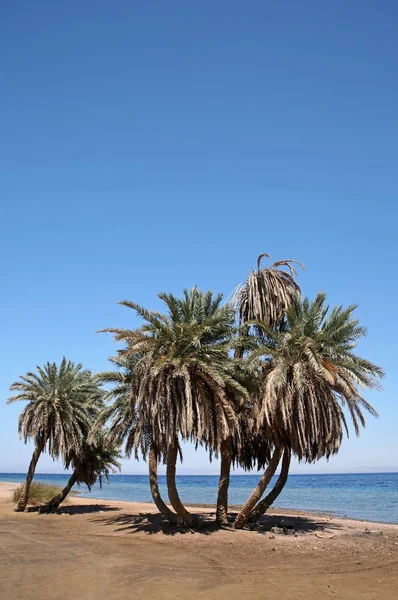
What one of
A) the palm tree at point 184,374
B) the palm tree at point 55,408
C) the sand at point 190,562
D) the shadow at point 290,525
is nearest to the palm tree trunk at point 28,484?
the palm tree at point 55,408

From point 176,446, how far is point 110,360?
6.01 meters

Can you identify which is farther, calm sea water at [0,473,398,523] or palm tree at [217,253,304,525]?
calm sea water at [0,473,398,523]

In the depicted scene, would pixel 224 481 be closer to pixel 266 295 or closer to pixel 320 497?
pixel 266 295

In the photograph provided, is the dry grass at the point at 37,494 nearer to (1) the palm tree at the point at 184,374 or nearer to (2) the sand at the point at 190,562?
(2) the sand at the point at 190,562

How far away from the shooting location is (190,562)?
595 inches

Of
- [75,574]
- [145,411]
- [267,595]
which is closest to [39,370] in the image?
[145,411]

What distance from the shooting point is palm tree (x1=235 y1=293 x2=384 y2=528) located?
68.1ft

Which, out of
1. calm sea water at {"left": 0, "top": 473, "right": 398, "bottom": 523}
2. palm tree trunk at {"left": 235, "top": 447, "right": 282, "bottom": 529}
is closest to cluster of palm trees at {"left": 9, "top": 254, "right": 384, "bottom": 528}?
palm tree trunk at {"left": 235, "top": 447, "right": 282, "bottom": 529}

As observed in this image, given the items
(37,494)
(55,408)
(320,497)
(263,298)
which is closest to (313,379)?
(263,298)

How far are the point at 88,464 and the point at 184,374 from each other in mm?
15192

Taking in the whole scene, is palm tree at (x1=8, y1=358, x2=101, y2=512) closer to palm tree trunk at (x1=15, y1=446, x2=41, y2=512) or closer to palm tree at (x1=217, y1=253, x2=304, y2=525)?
palm tree trunk at (x1=15, y1=446, x2=41, y2=512)

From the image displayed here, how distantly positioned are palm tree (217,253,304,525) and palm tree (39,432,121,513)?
426 inches

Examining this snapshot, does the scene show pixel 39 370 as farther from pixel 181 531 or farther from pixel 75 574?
pixel 75 574

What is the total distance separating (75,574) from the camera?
1298cm
